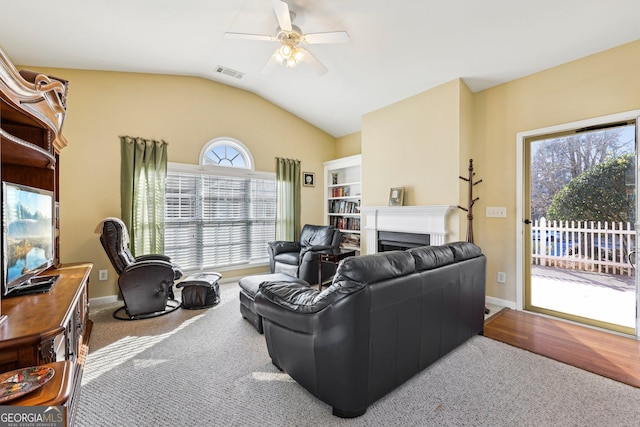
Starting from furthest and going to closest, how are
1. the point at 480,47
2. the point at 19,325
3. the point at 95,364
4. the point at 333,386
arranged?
the point at 480,47 < the point at 95,364 < the point at 333,386 < the point at 19,325

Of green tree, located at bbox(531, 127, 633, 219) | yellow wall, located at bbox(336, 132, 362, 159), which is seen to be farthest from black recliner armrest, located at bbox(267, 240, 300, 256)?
green tree, located at bbox(531, 127, 633, 219)

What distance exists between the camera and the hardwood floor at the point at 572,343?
7.38ft

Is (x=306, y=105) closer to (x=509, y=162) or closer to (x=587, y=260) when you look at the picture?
(x=509, y=162)

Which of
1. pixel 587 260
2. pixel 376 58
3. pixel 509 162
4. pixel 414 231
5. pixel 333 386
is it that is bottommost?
pixel 333 386

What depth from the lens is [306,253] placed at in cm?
441

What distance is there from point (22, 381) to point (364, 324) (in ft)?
4.60

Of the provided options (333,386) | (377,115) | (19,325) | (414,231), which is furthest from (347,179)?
(19,325)

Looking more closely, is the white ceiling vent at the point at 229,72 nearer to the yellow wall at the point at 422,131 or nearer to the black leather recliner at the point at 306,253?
the yellow wall at the point at 422,131

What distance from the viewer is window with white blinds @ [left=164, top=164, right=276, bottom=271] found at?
14.6ft

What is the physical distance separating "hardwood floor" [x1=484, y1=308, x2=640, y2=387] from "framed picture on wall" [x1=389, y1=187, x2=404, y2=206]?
188 centimetres

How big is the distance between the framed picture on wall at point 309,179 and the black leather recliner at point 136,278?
3.11 meters

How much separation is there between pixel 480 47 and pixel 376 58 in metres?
1.13

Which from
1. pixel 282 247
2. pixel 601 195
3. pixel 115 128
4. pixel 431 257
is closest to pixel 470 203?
pixel 601 195

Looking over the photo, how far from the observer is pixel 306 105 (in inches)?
203
